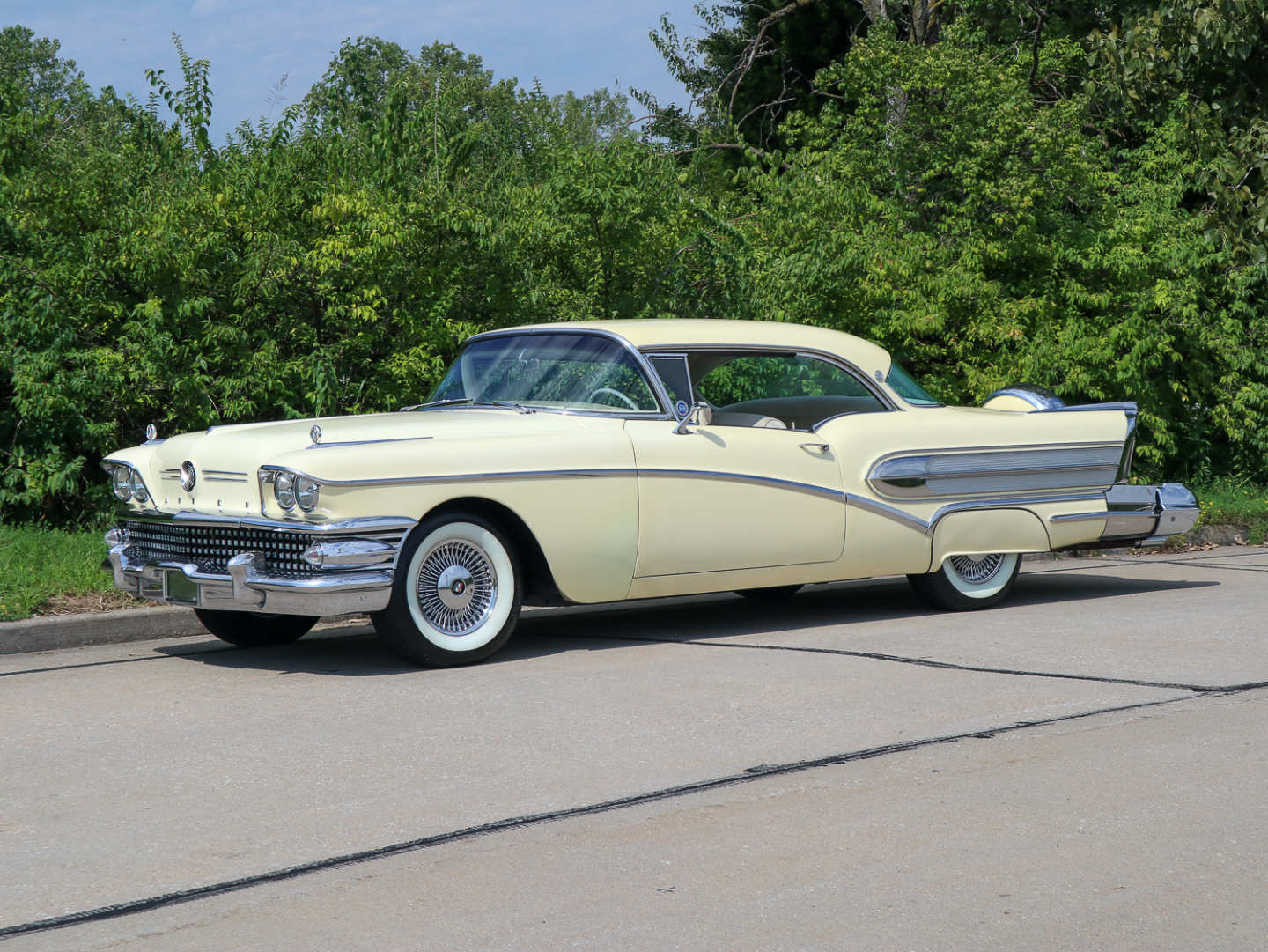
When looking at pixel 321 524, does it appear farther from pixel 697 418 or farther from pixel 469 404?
pixel 697 418

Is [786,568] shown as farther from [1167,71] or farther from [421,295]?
[1167,71]

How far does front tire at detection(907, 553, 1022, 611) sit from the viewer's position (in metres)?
8.84

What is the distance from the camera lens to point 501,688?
6551mm

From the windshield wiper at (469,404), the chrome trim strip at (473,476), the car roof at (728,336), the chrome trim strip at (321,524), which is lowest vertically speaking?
the chrome trim strip at (321,524)

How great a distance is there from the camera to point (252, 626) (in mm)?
7938

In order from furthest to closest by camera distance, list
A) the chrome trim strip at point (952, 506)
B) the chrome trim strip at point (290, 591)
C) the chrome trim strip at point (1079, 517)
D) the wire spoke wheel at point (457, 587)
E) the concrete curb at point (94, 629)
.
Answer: the chrome trim strip at point (1079, 517) → the chrome trim strip at point (952, 506) → the concrete curb at point (94, 629) → the wire spoke wheel at point (457, 587) → the chrome trim strip at point (290, 591)

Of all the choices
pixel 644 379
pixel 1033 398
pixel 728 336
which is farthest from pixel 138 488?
pixel 1033 398

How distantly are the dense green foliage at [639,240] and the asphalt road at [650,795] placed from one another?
335 centimetres

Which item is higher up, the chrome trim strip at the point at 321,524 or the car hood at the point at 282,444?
the car hood at the point at 282,444

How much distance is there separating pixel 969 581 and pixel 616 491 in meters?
2.61

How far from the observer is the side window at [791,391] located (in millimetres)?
8523

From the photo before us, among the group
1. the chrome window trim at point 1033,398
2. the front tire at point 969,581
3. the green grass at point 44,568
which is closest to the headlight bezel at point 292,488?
the green grass at point 44,568

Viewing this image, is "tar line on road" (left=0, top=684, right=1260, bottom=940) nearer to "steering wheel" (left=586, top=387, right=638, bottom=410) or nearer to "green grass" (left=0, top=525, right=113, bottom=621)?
"steering wheel" (left=586, top=387, right=638, bottom=410)

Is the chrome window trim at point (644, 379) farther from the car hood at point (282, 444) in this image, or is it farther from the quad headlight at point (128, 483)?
the quad headlight at point (128, 483)
